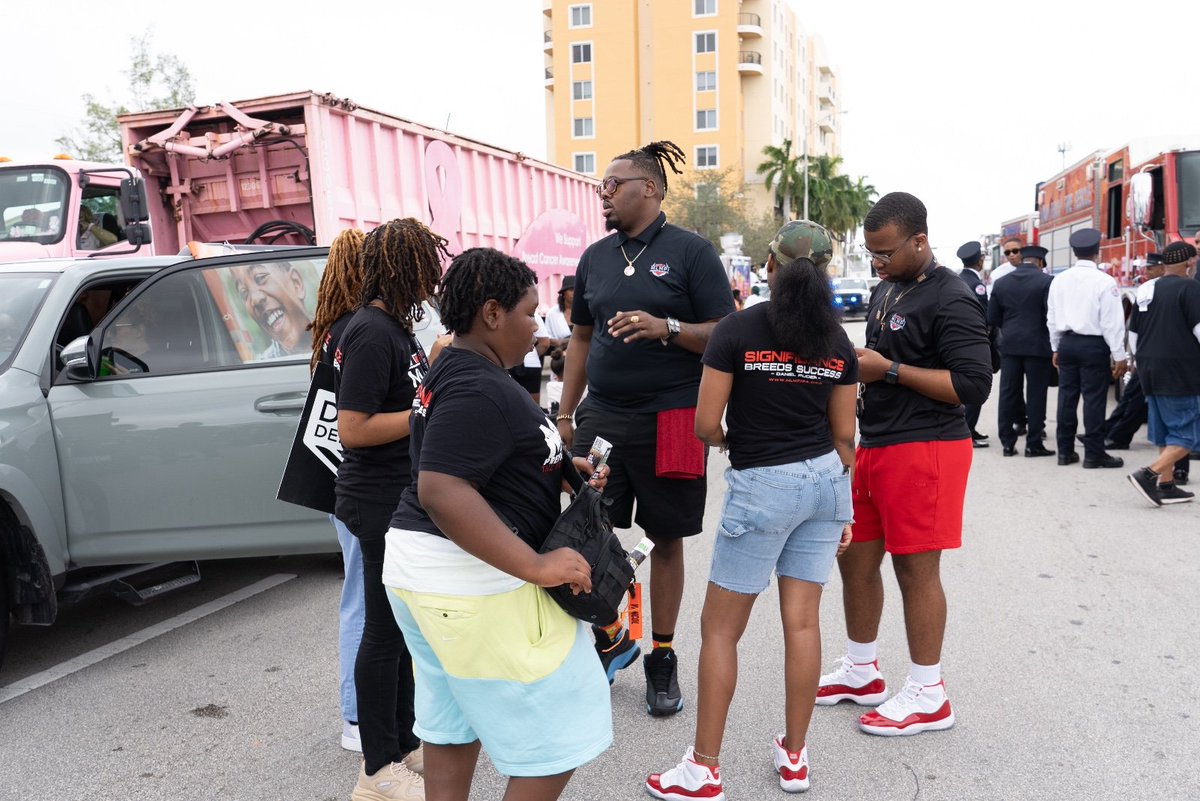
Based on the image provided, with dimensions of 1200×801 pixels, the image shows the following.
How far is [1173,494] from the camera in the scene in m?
6.99

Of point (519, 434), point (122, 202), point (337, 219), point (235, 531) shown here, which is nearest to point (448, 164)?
point (337, 219)

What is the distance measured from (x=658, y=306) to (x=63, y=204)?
7038mm

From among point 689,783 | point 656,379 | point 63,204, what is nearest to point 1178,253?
point 656,379

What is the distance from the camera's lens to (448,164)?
10891 millimetres

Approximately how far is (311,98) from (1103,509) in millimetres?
7208

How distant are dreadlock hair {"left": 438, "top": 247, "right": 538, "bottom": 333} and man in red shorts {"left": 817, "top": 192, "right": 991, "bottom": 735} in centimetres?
158

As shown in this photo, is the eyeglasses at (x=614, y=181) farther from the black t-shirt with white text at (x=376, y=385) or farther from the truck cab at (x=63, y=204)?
the truck cab at (x=63, y=204)

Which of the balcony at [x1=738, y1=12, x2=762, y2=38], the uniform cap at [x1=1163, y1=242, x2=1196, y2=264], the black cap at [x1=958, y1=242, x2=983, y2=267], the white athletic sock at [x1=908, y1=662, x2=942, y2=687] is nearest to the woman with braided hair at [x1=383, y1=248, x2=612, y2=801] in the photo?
the white athletic sock at [x1=908, y1=662, x2=942, y2=687]

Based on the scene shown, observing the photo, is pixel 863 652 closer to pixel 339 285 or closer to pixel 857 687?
pixel 857 687

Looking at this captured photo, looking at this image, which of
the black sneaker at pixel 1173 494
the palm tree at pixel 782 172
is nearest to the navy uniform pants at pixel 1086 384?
the black sneaker at pixel 1173 494

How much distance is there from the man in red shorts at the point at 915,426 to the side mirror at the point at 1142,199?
733 cm

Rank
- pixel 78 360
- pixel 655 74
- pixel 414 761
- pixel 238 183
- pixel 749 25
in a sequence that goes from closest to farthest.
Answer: pixel 414 761, pixel 78 360, pixel 238 183, pixel 655 74, pixel 749 25

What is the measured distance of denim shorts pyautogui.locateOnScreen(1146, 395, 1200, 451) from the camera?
270 inches

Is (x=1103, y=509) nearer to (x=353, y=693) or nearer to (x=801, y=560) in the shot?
(x=801, y=560)
